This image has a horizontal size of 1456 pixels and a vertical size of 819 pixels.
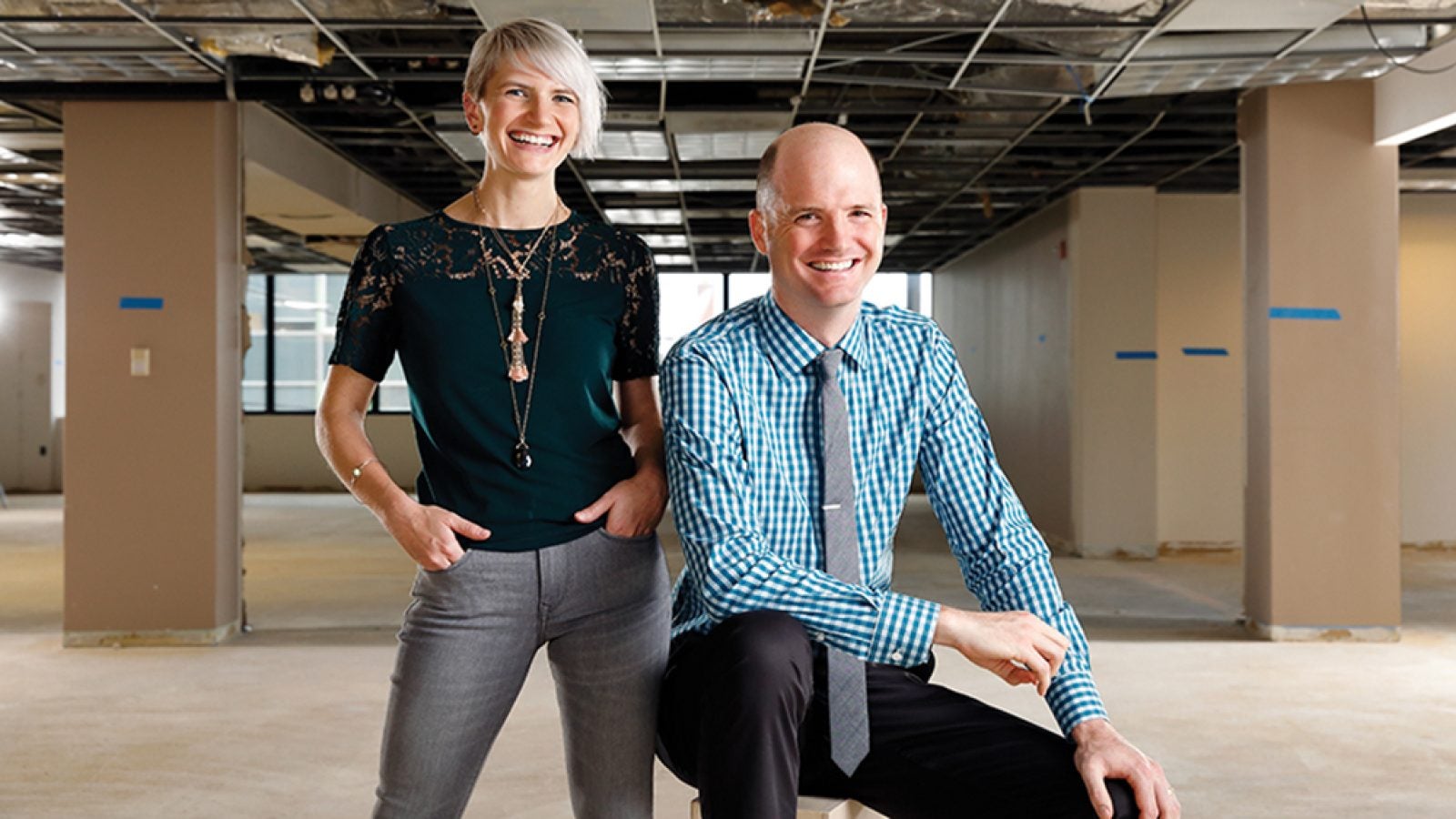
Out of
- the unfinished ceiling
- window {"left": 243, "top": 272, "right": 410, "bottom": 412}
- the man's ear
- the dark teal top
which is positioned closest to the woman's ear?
the dark teal top

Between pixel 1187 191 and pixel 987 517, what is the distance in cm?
916

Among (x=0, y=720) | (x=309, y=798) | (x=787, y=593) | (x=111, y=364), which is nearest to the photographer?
(x=787, y=593)

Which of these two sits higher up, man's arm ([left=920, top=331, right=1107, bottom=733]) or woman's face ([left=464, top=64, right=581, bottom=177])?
woman's face ([left=464, top=64, right=581, bottom=177])

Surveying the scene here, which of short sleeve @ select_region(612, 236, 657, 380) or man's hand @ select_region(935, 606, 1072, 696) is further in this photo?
short sleeve @ select_region(612, 236, 657, 380)

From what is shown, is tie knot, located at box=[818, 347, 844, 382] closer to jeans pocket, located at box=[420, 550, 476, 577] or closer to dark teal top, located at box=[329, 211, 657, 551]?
dark teal top, located at box=[329, 211, 657, 551]

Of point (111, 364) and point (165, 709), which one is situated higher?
point (111, 364)

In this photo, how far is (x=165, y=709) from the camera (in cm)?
482

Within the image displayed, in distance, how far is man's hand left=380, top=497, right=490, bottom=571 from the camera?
1.67m

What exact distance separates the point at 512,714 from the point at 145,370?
8.78 feet

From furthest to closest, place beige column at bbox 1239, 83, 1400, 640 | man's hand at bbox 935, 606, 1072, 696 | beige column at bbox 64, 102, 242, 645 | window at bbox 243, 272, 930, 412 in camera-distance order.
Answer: window at bbox 243, 272, 930, 412 → beige column at bbox 1239, 83, 1400, 640 → beige column at bbox 64, 102, 242, 645 → man's hand at bbox 935, 606, 1072, 696

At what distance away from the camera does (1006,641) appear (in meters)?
1.59

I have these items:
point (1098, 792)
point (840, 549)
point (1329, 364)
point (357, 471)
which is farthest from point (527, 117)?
point (1329, 364)

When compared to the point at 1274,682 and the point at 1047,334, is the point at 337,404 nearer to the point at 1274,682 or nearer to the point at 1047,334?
the point at 1274,682

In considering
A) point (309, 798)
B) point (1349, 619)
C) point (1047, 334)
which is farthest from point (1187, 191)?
point (309, 798)
